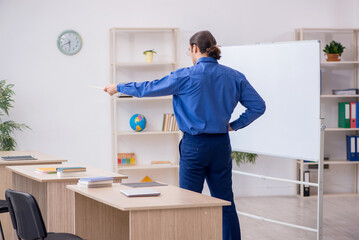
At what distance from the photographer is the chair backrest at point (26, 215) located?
2824mm

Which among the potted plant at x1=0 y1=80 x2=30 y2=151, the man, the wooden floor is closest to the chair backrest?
the man

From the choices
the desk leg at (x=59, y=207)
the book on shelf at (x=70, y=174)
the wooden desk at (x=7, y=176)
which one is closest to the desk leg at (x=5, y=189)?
the wooden desk at (x=7, y=176)

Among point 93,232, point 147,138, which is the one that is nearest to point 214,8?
point 147,138

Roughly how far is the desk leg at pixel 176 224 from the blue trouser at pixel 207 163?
0.97m

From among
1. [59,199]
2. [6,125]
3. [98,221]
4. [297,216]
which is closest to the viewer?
[98,221]

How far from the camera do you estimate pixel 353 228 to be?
214 inches

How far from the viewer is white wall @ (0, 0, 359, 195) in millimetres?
6797

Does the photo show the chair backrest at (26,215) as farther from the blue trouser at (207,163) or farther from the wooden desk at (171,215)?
the blue trouser at (207,163)

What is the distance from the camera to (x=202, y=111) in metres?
3.50

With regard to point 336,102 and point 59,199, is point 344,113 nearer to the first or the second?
point 336,102

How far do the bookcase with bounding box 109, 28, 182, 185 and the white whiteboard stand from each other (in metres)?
1.67

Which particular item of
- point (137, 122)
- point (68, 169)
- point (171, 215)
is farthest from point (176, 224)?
point (137, 122)

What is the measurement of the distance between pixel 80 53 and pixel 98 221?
3.89 metres

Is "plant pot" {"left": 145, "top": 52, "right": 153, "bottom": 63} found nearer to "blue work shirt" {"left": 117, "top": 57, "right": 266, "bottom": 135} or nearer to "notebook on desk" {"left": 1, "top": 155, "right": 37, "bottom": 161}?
"notebook on desk" {"left": 1, "top": 155, "right": 37, "bottom": 161}
